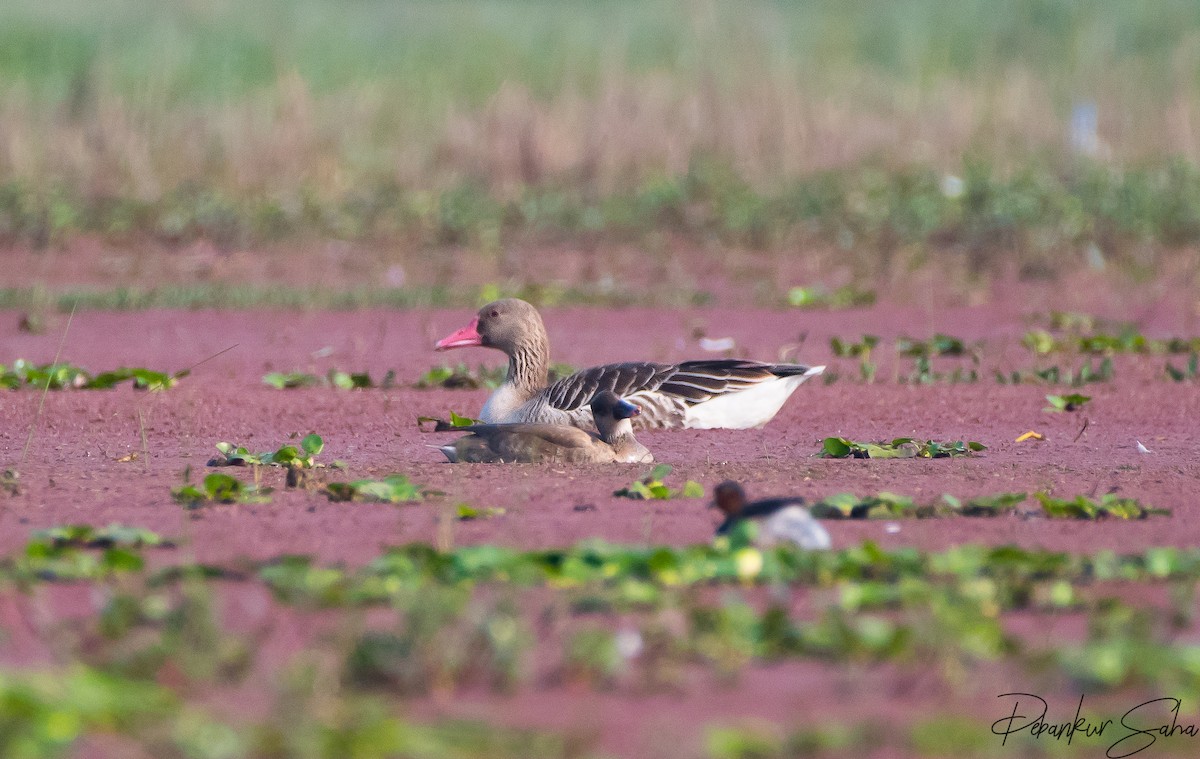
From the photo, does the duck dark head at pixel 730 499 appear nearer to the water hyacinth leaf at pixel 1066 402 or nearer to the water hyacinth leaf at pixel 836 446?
the water hyacinth leaf at pixel 836 446

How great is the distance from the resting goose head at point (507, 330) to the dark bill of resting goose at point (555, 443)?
1554 mm

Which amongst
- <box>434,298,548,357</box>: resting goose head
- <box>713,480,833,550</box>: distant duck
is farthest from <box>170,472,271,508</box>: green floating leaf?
<box>434,298,548,357</box>: resting goose head

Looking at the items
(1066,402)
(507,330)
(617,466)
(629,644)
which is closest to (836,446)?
(617,466)

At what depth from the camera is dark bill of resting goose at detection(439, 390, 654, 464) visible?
814 cm

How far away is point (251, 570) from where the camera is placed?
5492mm

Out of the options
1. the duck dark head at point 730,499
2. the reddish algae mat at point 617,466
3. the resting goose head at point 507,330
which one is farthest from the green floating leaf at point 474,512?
the resting goose head at point 507,330

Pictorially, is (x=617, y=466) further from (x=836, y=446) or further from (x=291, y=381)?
(x=291, y=381)

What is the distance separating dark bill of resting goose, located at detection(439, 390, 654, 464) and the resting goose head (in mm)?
1554

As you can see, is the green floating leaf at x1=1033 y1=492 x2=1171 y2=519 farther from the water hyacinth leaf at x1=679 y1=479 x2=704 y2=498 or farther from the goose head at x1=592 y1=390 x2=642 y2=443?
the goose head at x1=592 y1=390 x2=642 y2=443

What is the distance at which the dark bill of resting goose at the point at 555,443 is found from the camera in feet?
26.7

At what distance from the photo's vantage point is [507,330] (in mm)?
9828

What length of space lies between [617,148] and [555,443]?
39.5 ft

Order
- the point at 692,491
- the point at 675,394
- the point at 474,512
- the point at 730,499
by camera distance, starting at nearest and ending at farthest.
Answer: the point at 730,499 < the point at 474,512 < the point at 692,491 < the point at 675,394

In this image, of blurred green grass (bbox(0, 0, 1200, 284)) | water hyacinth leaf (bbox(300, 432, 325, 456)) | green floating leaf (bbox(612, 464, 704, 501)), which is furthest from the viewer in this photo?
blurred green grass (bbox(0, 0, 1200, 284))
